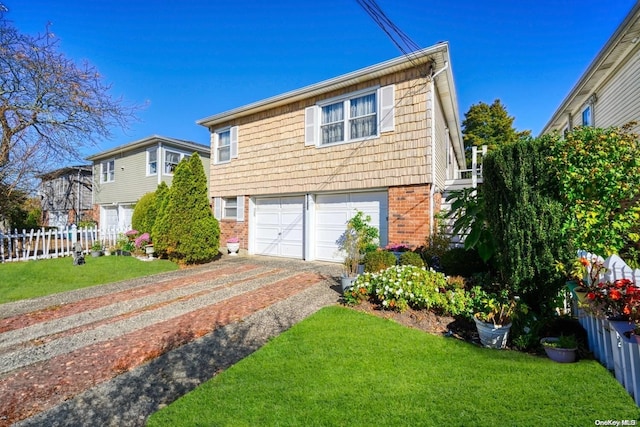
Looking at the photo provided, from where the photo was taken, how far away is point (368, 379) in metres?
2.79

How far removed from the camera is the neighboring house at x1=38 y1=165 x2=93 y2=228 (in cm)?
2036

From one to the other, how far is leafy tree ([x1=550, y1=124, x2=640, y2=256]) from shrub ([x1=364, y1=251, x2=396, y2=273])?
2.85m

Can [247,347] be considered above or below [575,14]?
below

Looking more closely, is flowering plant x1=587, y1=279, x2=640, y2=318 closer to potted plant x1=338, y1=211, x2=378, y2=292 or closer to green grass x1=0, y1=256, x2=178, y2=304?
potted plant x1=338, y1=211, x2=378, y2=292

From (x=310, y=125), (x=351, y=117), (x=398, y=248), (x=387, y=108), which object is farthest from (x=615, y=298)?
(x=310, y=125)

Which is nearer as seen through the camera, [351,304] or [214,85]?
[351,304]

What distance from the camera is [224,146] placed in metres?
12.1

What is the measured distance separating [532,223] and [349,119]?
622 cm

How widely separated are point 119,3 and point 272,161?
5589mm

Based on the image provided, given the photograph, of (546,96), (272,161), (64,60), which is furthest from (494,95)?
(64,60)

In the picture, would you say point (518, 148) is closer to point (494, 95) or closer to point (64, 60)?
point (64, 60)

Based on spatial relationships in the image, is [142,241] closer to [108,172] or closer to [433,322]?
[433,322]

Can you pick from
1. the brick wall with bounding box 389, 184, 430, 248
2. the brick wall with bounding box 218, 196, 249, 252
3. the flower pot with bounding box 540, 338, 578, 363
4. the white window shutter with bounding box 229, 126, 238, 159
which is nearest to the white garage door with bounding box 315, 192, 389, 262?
the brick wall with bounding box 389, 184, 430, 248

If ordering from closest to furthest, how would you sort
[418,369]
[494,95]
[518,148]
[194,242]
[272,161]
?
[418,369], [518,148], [194,242], [272,161], [494,95]
